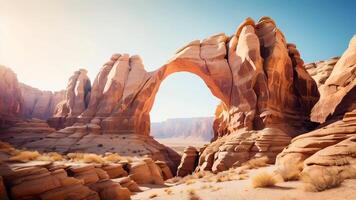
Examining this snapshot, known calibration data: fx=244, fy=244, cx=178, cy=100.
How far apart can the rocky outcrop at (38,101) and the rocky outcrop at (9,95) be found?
18.8 meters

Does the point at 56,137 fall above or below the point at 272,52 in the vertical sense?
below

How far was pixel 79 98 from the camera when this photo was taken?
45.5 m

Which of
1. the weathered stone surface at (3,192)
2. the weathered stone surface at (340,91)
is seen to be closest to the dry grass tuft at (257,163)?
the weathered stone surface at (340,91)

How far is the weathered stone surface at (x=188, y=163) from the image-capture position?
3228 centimetres

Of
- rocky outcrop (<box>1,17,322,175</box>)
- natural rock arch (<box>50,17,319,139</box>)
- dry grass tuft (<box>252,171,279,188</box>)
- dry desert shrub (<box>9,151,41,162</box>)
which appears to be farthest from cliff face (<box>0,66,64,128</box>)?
dry grass tuft (<box>252,171,279,188</box>)

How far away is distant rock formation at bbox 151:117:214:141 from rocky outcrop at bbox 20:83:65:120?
95.5 m

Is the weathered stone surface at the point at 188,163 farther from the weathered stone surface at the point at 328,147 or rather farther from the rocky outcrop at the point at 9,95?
the rocky outcrop at the point at 9,95

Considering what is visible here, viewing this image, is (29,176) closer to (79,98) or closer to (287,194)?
(287,194)

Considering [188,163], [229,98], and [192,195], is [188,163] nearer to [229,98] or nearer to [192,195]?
[229,98]

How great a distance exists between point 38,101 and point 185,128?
112m

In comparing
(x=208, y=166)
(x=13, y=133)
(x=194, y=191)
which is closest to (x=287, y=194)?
(x=194, y=191)

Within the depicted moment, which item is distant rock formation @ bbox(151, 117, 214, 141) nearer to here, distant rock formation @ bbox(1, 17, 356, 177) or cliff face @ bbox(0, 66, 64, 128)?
cliff face @ bbox(0, 66, 64, 128)

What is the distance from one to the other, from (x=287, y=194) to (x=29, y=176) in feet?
33.2

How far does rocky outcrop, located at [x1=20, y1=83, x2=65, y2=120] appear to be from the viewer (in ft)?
235
